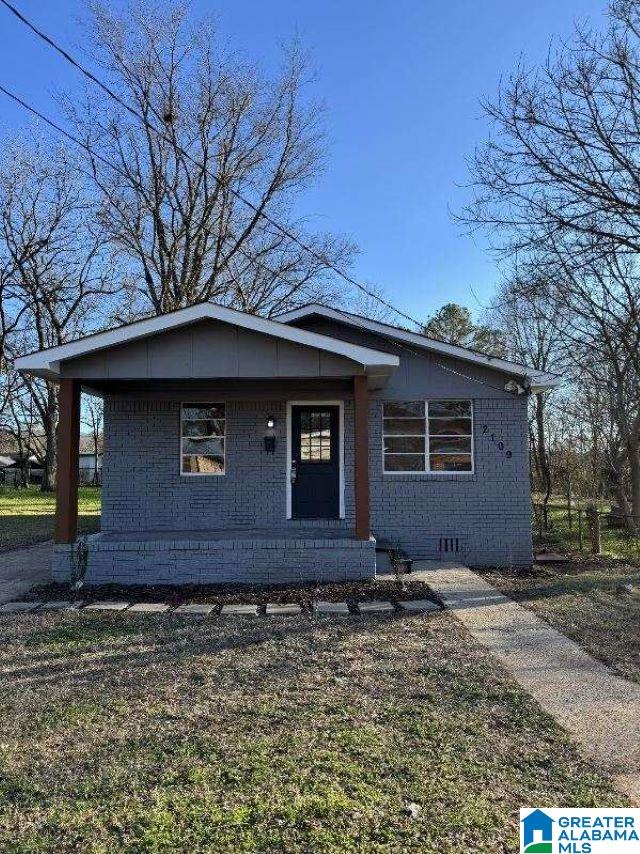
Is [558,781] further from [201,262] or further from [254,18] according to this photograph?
[201,262]

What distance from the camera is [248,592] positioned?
780 centimetres

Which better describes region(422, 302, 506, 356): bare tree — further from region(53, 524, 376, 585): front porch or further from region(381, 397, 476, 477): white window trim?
region(53, 524, 376, 585): front porch

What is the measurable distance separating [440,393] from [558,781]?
25.8 feet

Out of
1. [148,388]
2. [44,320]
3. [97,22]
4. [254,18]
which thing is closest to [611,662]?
[148,388]

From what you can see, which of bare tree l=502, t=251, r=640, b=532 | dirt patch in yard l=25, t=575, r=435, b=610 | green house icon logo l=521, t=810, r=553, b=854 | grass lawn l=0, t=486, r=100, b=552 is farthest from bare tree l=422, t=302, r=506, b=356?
green house icon logo l=521, t=810, r=553, b=854

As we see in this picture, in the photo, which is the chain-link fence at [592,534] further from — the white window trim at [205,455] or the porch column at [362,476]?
the white window trim at [205,455]

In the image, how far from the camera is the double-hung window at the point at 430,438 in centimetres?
1063

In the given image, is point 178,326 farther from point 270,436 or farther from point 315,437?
point 315,437

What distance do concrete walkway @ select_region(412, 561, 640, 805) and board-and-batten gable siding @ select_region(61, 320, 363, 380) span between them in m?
3.44

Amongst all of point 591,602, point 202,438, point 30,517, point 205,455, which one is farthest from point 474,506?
point 30,517

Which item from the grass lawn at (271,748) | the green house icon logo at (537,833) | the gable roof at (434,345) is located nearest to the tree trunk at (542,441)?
the gable roof at (434,345)

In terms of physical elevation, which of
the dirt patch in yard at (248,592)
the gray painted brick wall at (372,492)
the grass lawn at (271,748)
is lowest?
the grass lawn at (271,748)

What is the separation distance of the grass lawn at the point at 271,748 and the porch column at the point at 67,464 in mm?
2676

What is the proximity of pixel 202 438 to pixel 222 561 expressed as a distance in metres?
2.88
